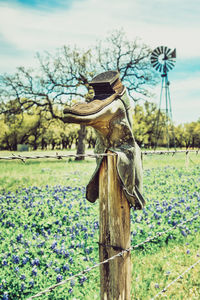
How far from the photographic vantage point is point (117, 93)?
1.53 metres

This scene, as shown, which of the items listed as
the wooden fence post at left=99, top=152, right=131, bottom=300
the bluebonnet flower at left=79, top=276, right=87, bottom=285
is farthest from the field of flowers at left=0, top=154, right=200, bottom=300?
the wooden fence post at left=99, top=152, right=131, bottom=300

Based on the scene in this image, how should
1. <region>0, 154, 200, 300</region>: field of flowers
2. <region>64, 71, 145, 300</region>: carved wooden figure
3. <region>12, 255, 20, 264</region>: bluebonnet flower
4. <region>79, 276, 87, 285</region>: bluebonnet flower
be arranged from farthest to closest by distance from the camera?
1. <region>12, 255, 20, 264</region>: bluebonnet flower
2. <region>79, 276, 87, 285</region>: bluebonnet flower
3. <region>0, 154, 200, 300</region>: field of flowers
4. <region>64, 71, 145, 300</region>: carved wooden figure

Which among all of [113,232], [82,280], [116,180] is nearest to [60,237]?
A: [82,280]

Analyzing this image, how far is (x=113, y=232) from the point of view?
5.36 ft

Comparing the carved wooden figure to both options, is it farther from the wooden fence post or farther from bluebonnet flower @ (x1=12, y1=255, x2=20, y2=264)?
bluebonnet flower @ (x1=12, y1=255, x2=20, y2=264)

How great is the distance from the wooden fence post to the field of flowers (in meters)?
1.36

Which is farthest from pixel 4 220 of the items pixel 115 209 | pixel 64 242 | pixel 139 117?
pixel 139 117

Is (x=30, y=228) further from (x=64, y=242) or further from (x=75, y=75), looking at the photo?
(x=75, y=75)

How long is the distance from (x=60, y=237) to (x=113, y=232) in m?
2.68

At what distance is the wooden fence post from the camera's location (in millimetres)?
1620

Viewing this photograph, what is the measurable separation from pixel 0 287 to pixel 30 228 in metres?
1.52

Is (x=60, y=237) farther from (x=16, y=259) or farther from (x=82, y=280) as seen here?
(x=82, y=280)

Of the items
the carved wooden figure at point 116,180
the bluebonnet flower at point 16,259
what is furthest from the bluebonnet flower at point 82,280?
the carved wooden figure at point 116,180

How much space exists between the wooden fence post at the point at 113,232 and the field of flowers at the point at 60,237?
53.5 inches
